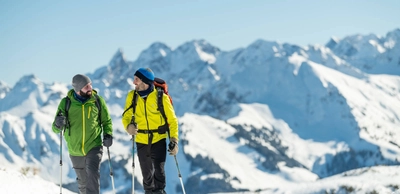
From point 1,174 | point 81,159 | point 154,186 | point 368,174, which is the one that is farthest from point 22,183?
point 368,174

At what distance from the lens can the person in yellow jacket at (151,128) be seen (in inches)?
426

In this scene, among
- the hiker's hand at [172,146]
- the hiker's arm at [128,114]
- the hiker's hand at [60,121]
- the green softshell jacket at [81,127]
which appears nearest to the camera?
the hiker's hand at [172,146]

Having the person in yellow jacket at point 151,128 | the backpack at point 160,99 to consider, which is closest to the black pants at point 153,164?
the person in yellow jacket at point 151,128

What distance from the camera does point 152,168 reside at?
11.0m

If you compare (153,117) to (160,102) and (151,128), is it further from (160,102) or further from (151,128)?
(160,102)

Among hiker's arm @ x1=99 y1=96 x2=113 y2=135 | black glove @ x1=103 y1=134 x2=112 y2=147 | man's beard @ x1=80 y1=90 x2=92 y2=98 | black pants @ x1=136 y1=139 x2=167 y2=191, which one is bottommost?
black pants @ x1=136 y1=139 x2=167 y2=191

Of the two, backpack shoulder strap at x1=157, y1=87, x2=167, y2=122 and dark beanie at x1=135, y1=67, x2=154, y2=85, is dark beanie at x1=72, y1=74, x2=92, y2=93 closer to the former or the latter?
dark beanie at x1=135, y1=67, x2=154, y2=85

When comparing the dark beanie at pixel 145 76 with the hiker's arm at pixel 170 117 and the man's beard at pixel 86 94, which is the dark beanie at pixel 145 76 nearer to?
the hiker's arm at pixel 170 117

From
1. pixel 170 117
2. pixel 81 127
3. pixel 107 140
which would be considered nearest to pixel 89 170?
pixel 107 140

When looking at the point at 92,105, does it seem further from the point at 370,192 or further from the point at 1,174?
the point at 370,192

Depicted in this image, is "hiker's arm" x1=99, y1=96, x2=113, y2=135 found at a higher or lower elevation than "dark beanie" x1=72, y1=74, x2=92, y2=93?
lower

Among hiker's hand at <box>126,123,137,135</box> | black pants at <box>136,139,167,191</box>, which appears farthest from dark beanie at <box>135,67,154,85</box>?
black pants at <box>136,139,167,191</box>

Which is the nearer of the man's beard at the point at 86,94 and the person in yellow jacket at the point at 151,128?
the person in yellow jacket at the point at 151,128

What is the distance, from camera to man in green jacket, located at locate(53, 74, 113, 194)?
10.8 meters
